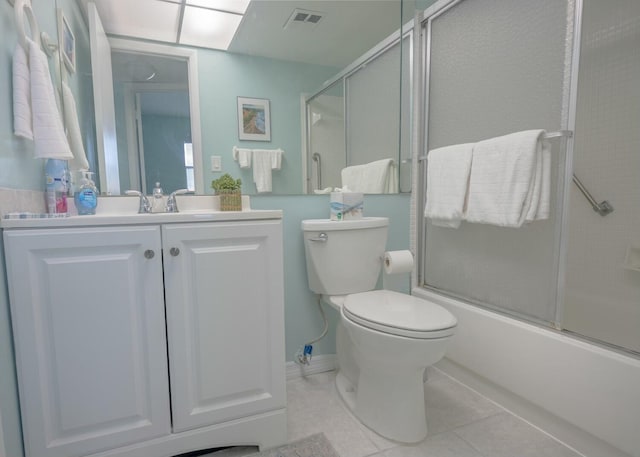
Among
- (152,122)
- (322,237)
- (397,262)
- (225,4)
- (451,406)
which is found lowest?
(451,406)

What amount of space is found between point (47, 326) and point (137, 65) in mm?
996

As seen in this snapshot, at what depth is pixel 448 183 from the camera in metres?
1.43

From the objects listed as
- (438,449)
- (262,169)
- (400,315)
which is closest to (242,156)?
(262,169)

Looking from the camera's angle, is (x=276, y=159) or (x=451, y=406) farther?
(x=276, y=159)

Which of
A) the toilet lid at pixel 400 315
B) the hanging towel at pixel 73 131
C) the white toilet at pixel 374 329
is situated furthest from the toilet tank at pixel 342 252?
the hanging towel at pixel 73 131

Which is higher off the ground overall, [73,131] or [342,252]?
[73,131]

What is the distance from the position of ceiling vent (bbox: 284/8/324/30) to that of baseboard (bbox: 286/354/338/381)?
1614 mm

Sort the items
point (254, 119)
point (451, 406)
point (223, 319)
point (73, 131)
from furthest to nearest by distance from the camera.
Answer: point (254, 119) → point (451, 406) → point (73, 131) → point (223, 319)

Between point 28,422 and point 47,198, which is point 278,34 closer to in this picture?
point 47,198

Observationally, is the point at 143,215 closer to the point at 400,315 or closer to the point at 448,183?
the point at 400,315

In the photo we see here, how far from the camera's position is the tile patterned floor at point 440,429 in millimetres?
1087

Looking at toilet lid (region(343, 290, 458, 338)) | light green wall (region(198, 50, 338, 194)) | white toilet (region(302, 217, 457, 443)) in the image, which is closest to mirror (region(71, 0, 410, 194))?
light green wall (region(198, 50, 338, 194))

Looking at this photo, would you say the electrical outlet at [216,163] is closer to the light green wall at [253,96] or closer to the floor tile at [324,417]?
the light green wall at [253,96]

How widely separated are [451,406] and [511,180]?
0.95 metres
